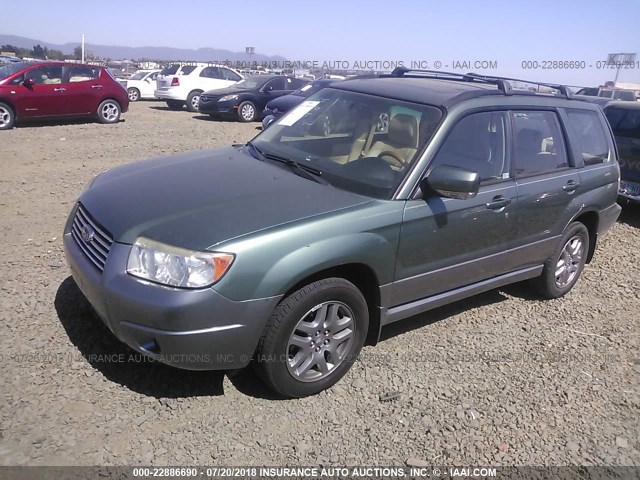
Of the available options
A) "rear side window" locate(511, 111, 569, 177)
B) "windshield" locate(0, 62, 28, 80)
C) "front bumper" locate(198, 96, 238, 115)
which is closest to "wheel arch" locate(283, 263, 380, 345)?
"rear side window" locate(511, 111, 569, 177)

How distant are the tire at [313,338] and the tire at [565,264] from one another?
220 cm

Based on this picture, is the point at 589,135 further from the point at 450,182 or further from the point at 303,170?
the point at 303,170

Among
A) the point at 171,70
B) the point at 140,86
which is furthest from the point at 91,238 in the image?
the point at 140,86

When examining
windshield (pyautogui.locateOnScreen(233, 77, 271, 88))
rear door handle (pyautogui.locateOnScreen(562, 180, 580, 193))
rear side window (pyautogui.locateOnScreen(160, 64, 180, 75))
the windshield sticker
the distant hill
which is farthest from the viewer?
the distant hill

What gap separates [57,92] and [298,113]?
35.2ft

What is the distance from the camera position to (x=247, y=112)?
1627cm

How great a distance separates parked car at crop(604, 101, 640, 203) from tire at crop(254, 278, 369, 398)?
5.91m

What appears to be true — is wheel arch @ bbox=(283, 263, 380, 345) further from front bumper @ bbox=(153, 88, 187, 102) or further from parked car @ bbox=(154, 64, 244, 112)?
front bumper @ bbox=(153, 88, 187, 102)

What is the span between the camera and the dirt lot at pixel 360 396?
9.16ft

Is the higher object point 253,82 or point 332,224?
point 253,82

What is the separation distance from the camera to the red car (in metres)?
12.2

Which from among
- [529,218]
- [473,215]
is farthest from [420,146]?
[529,218]

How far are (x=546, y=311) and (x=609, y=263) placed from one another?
1.87 m

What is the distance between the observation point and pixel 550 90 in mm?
4961
